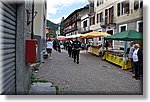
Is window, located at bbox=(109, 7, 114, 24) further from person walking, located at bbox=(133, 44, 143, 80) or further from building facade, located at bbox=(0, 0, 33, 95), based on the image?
building facade, located at bbox=(0, 0, 33, 95)

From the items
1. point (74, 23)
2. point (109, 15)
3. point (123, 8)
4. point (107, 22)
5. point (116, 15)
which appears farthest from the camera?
point (74, 23)

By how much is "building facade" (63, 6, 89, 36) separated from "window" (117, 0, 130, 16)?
31706 mm

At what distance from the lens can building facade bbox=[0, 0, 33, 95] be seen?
16.0 ft

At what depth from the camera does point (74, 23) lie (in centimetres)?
6875

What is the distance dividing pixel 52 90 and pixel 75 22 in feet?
201

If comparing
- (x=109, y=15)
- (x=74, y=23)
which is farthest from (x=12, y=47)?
(x=74, y=23)

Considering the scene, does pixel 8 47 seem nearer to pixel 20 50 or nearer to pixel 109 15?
pixel 20 50

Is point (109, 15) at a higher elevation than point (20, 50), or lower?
higher

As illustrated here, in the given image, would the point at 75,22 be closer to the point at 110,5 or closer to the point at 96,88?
the point at 110,5

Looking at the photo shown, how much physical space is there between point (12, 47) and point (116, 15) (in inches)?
950

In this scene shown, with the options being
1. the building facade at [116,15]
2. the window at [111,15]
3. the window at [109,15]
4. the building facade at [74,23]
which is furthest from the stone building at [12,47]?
the building facade at [74,23]

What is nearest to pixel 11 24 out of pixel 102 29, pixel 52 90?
pixel 52 90

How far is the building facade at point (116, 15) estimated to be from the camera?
75.0 ft

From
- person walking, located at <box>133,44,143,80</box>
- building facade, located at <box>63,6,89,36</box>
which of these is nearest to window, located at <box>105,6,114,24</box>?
person walking, located at <box>133,44,143,80</box>
